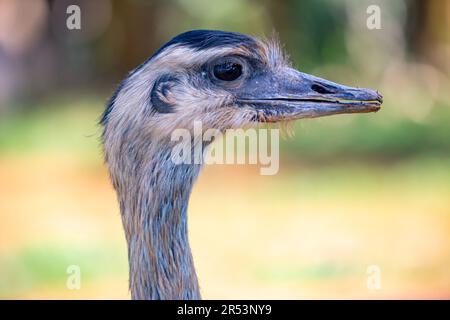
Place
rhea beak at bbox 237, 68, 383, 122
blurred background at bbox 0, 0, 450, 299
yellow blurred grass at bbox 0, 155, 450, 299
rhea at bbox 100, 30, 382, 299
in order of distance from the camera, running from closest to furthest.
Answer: rhea at bbox 100, 30, 382, 299, rhea beak at bbox 237, 68, 383, 122, yellow blurred grass at bbox 0, 155, 450, 299, blurred background at bbox 0, 0, 450, 299

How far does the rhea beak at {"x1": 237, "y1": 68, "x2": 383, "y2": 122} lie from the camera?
213 cm

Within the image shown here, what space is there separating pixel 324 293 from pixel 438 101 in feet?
6.17

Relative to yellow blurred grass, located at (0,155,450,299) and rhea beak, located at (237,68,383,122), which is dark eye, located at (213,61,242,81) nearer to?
rhea beak, located at (237,68,383,122)

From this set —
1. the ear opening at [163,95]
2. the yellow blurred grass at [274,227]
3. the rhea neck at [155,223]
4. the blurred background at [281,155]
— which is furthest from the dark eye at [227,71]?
the blurred background at [281,155]

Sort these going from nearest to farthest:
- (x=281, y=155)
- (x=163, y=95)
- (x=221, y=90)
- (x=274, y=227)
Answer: (x=163, y=95)
(x=221, y=90)
(x=274, y=227)
(x=281, y=155)

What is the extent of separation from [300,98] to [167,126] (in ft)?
1.30

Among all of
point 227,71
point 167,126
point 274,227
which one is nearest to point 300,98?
point 227,71

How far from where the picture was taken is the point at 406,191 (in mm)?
4883

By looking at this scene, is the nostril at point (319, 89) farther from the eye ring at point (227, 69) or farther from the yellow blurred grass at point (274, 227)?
the yellow blurred grass at point (274, 227)

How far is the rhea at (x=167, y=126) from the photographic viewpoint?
2.01m

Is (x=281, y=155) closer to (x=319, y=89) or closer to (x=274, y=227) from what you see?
(x=274, y=227)

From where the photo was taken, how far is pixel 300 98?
217 cm

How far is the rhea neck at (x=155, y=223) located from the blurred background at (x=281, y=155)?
196 cm

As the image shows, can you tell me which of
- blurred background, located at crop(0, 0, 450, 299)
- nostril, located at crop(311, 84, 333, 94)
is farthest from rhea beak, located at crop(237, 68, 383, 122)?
blurred background, located at crop(0, 0, 450, 299)
